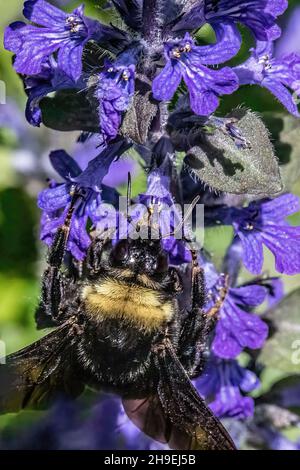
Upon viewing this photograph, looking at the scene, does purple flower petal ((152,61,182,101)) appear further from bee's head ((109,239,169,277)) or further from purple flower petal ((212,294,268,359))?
purple flower petal ((212,294,268,359))

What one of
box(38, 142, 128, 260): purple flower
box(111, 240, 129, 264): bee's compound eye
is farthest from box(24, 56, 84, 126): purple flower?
box(111, 240, 129, 264): bee's compound eye

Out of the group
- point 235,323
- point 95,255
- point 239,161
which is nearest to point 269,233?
point 235,323

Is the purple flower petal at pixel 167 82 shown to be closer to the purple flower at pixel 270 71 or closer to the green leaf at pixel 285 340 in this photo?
the purple flower at pixel 270 71

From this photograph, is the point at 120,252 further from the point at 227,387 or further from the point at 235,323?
the point at 227,387

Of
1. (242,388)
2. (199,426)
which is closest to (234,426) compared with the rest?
(242,388)

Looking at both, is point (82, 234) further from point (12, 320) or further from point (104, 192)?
point (12, 320)

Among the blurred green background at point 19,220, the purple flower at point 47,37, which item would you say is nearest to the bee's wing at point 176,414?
the purple flower at point 47,37
